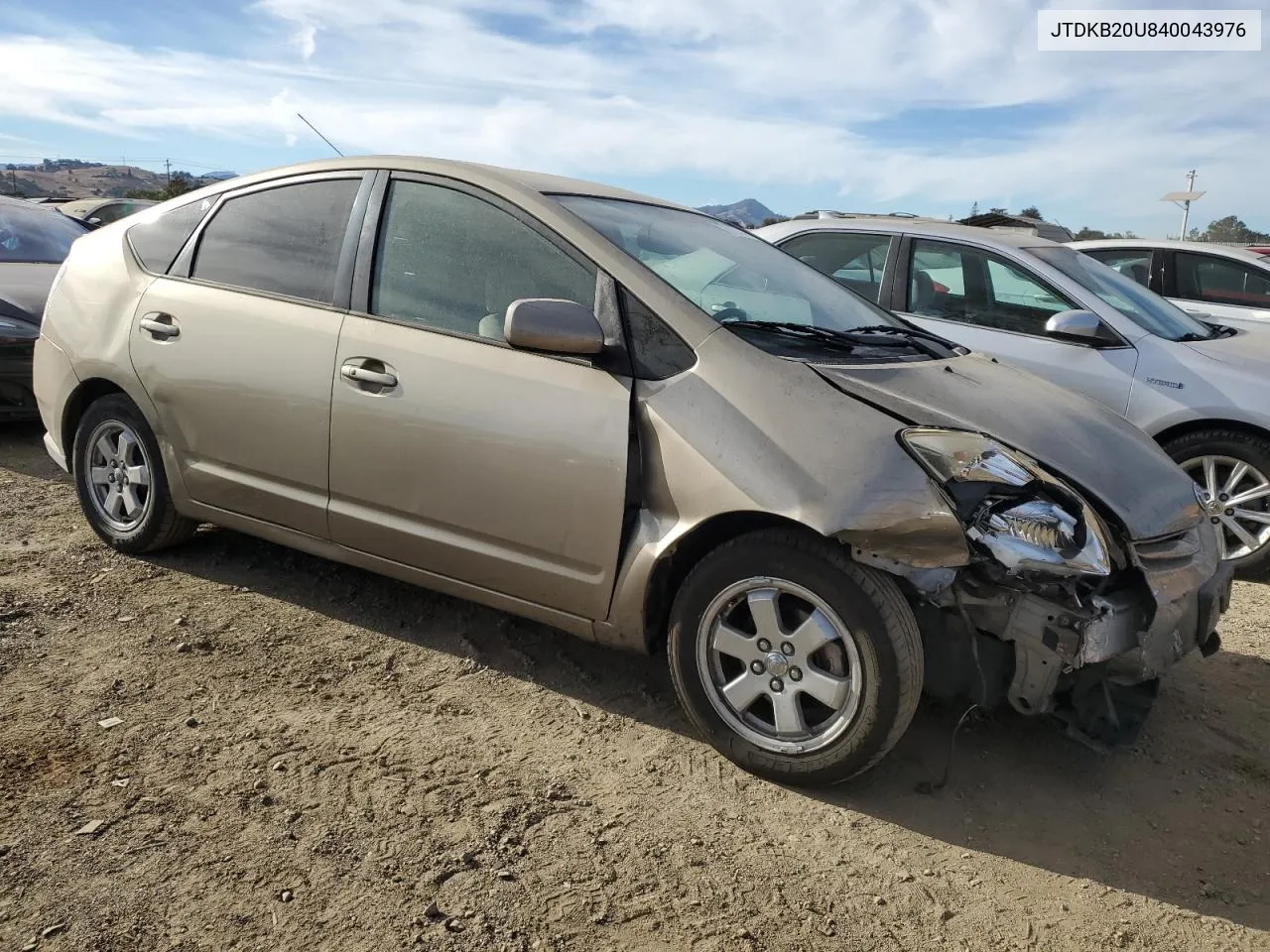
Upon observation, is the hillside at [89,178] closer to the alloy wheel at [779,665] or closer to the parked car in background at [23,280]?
the parked car in background at [23,280]

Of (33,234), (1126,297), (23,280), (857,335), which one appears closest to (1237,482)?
(1126,297)

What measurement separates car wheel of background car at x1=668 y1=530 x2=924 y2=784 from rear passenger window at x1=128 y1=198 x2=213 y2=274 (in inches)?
102

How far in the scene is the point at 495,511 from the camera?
3.17m

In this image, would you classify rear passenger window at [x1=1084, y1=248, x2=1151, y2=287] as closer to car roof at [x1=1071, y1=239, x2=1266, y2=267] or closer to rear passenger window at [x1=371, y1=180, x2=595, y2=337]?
car roof at [x1=1071, y1=239, x2=1266, y2=267]

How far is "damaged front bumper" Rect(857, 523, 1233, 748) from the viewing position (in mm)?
2666

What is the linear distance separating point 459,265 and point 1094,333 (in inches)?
136

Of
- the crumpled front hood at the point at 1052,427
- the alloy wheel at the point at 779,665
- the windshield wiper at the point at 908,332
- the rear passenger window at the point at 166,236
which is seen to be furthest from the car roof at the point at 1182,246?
the rear passenger window at the point at 166,236

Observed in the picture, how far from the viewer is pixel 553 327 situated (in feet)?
9.57

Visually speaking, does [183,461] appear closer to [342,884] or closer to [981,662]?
[342,884]

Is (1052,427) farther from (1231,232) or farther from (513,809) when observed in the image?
(1231,232)

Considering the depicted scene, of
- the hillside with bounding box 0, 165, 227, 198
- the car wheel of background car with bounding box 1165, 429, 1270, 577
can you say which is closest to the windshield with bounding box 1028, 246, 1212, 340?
the car wheel of background car with bounding box 1165, 429, 1270, 577

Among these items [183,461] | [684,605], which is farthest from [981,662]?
[183,461]

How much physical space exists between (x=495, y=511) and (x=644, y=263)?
3.01ft

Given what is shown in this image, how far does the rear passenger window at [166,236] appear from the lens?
4062 mm
